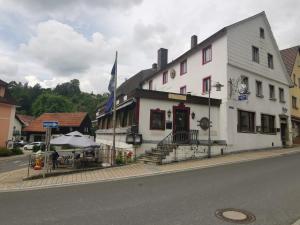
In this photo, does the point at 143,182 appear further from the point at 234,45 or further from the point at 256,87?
the point at 256,87

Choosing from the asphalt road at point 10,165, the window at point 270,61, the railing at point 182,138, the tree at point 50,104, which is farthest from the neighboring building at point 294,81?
the tree at point 50,104

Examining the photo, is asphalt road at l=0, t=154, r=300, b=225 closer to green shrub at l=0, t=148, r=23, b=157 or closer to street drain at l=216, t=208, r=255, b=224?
street drain at l=216, t=208, r=255, b=224

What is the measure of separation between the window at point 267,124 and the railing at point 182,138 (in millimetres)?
7938

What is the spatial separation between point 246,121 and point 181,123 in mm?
6292

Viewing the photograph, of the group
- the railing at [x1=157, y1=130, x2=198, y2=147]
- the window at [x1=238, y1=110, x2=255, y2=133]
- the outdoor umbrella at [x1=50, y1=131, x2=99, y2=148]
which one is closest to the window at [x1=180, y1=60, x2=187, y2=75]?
the window at [x1=238, y1=110, x2=255, y2=133]

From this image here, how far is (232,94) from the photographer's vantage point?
2014cm

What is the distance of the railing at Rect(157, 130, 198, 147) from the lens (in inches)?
680

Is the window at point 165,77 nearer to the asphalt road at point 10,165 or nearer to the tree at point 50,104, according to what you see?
the asphalt road at point 10,165

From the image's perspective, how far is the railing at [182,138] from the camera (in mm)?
17266

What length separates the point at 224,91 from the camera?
20.0 meters

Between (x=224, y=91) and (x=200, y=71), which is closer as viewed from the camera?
(x=224, y=91)

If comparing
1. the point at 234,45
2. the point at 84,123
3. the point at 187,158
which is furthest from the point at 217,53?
the point at 84,123

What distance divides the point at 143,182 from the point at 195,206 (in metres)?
3.62

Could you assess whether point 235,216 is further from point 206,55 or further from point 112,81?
point 206,55
